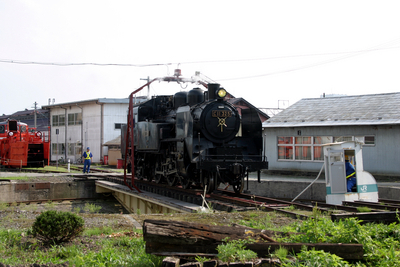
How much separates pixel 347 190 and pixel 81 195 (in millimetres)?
13286

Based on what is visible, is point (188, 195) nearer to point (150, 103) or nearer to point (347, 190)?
point (347, 190)

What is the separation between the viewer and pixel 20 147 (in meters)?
25.7

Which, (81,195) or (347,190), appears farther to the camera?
(81,195)

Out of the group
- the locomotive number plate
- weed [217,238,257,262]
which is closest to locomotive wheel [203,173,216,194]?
the locomotive number plate

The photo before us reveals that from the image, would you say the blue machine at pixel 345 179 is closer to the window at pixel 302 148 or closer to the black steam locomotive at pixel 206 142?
the black steam locomotive at pixel 206 142

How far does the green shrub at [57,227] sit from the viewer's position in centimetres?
625

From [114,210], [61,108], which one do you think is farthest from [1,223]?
[61,108]

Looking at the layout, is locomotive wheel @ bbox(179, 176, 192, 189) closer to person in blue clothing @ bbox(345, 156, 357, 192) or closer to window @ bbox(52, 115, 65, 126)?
person in blue clothing @ bbox(345, 156, 357, 192)

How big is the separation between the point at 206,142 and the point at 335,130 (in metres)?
9.23

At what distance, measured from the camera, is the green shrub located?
246 inches

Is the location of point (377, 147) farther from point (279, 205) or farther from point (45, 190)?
point (45, 190)

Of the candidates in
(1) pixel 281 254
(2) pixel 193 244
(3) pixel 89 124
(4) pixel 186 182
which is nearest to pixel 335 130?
(4) pixel 186 182

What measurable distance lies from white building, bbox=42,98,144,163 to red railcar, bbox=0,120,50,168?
8124mm

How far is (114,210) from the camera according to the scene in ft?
56.4
